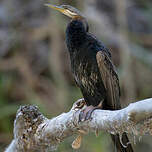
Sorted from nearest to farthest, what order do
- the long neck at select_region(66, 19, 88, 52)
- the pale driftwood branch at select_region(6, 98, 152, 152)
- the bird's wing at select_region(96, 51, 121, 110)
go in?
the pale driftwood branch at select_region(6, 98, 152, 152), the bird's wing at select_region(96, 51, 121, 110), the long neck at select_region(66, 19, 88, 52)

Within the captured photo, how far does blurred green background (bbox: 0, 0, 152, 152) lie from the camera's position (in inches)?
289

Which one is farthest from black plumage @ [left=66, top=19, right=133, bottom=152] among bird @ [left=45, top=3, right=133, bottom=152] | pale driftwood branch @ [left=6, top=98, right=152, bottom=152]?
pale driftwood branch @ [left=6, top=98, right=152, bottom=152]

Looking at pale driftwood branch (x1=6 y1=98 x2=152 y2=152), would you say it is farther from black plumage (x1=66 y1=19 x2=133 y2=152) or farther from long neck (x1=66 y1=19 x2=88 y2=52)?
long neck (x1=66 y1=19 x2=88 y2=52)

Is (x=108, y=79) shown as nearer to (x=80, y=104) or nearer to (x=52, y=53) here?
(x=80, y=104)

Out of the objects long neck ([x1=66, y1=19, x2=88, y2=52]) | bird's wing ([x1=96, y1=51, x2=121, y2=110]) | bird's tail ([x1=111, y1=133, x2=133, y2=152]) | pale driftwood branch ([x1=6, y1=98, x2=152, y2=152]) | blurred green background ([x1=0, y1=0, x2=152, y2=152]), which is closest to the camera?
pale driftwood branch ([x1=6, y1=98, x2=152, y2=152])

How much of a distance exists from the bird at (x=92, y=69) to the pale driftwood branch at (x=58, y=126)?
0.39 metres

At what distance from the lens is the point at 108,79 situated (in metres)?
3.82

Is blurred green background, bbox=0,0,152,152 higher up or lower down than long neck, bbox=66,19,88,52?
lower down

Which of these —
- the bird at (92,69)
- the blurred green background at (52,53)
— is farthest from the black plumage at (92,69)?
the blurred green background at (52,53)

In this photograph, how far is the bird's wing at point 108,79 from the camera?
378 cm

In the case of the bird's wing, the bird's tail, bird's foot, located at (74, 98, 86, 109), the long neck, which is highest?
the long neck

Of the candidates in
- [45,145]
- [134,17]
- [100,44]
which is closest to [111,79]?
[100,44]

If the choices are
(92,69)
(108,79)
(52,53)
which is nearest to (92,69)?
(92,69)

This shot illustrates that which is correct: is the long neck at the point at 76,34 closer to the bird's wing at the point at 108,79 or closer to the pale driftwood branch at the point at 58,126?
the bird's wing at the point at 108,79
